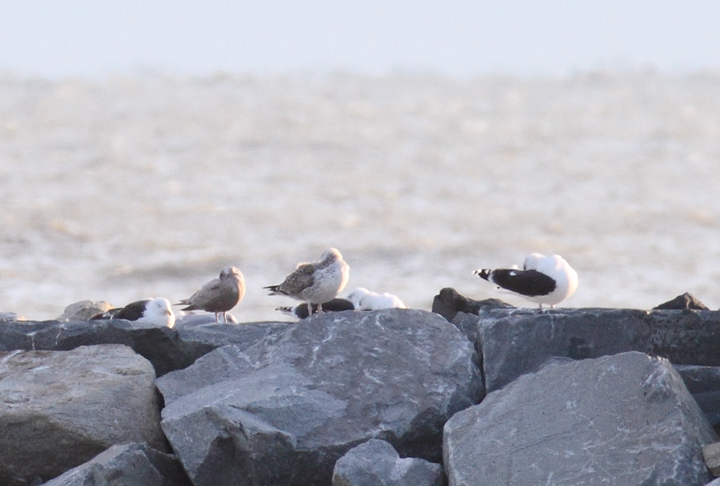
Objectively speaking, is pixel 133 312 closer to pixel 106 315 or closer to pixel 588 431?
pixel 106 315

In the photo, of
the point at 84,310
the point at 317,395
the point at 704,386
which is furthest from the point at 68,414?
the point at 704,386

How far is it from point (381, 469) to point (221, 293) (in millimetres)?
4050

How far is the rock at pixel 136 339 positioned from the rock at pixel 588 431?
2.12 metres

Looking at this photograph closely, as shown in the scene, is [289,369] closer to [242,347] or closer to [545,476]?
[242,347]

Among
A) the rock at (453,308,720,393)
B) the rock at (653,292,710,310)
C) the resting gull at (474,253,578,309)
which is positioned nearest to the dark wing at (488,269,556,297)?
the resting gull at (474,253,578,309)

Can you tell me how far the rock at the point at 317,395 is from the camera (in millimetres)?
6223

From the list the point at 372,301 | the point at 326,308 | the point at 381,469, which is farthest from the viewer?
the point at 372,301

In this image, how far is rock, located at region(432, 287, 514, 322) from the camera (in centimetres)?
825

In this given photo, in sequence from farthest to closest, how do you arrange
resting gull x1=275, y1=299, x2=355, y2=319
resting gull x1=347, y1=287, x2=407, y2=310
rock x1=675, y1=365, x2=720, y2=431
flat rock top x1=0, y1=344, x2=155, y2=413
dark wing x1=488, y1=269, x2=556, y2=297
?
resting gull x1=347, y1=287, x2=407, y2=310 < resting gull x1=275, y1=299, x2=355, y2=319 < dark wing x1=488, y1=269, x2=556, y2=297 < flat rock top x1=0, y1=344, x2=155, y2=413 < rock x1=675, y1=365, x2=720, y2=431

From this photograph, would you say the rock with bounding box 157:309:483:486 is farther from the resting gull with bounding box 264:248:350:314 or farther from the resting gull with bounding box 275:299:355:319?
the resting gull with bounding box 275:299:355:319

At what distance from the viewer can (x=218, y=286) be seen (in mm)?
9523

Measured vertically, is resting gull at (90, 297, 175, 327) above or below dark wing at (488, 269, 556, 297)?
below

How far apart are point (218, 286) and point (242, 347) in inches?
88.3

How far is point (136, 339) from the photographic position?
7664 mm
